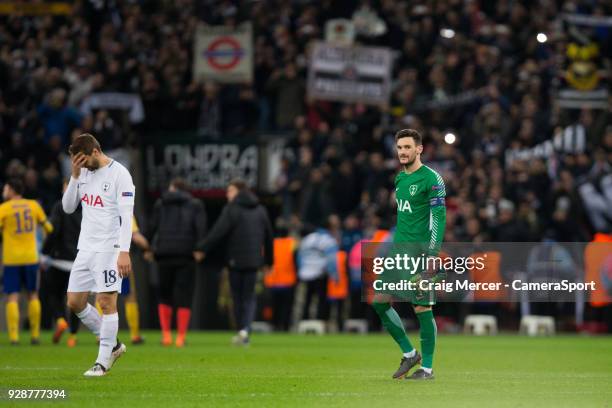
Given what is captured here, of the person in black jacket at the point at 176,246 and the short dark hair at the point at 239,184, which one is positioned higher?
the short dark hair at the point at 239,184

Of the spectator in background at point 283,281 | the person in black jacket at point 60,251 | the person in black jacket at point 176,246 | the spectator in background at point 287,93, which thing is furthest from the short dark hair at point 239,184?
the spectator in background at point 287,93

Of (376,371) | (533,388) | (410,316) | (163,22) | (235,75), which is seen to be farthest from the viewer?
(163,22)

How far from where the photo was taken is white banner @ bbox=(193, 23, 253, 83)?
1156 inches

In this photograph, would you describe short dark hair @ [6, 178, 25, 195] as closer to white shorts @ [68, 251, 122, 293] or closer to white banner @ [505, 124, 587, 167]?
white shorts @ [68, 251, 122, 293]

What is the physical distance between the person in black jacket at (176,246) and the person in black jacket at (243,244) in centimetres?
29

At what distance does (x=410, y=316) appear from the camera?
27484 mm

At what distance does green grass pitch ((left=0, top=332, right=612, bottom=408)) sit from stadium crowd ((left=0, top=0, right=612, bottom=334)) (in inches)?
207

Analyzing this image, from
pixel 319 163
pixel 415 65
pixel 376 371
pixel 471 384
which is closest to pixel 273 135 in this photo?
pixel 319 163

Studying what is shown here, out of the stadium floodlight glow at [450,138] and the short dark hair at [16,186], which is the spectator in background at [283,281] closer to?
the short dark hair at [16,186]

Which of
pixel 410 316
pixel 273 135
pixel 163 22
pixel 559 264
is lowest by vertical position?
pixel 410 316

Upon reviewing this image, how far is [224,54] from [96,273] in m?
16.5

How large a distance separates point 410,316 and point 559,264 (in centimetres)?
670

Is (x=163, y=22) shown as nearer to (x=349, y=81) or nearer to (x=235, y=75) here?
(x=235, y=75)

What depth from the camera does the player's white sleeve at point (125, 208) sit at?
13195 mm
